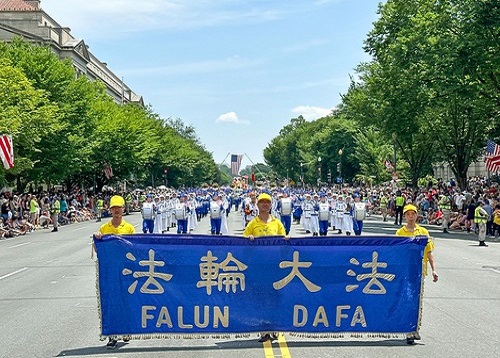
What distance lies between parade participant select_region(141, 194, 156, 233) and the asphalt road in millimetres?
9315

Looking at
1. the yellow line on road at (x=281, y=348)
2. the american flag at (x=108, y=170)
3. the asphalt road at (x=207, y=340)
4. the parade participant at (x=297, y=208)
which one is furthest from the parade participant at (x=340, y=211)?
the american flag at (x=108, y=170)

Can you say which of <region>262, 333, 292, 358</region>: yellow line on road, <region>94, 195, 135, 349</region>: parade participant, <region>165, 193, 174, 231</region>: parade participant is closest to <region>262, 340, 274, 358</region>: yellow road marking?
<region>262, 333, 292, 358</region>: yellow line on road

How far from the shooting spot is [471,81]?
3247 cm

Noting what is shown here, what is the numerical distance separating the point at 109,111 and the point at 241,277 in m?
61.0

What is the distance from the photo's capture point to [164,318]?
29.6ft

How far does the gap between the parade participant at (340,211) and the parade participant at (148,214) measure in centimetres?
733

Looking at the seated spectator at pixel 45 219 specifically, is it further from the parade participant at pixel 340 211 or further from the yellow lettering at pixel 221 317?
the yellow lettering at pixel 221 317

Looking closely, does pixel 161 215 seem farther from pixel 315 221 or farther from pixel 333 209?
pixel 333 209

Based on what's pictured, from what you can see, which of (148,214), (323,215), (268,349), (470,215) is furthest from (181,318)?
(470,215)

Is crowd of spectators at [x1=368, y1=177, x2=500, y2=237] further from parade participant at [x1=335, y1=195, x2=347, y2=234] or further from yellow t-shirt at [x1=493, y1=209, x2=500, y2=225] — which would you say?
parade participant at [x1=335, y1=195, x2=347, y2=234]

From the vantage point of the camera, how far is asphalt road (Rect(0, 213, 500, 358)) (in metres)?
8.73

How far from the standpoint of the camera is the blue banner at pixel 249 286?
9031mm

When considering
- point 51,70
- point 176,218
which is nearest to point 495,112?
point 176,218

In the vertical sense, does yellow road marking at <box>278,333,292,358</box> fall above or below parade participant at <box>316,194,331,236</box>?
below
